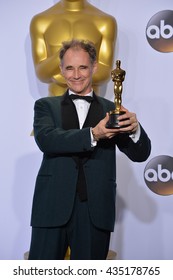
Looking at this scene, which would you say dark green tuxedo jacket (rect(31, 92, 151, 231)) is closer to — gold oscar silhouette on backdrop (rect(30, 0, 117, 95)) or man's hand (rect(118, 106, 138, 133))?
man's hand (rect(118, 106, 138, 133))

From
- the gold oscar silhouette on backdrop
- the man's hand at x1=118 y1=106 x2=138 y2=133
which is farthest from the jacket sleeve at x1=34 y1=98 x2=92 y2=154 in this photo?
the gold oscar silhouette on backdrop

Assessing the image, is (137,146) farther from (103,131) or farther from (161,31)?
(161,31)

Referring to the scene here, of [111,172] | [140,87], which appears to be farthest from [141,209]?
[111,172]

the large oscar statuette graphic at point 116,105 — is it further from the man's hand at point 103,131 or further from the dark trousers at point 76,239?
the dark trousers at point 76,239

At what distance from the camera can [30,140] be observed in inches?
123

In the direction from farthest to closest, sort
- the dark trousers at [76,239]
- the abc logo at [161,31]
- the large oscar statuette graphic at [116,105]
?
the abc logo at [161,31], the dark trousers at [76,239], the large oscar statuette graphic at [116,105]

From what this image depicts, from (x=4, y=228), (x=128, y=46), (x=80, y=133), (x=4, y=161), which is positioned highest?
(x=128, y=46)

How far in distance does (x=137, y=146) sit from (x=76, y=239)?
1.19ft

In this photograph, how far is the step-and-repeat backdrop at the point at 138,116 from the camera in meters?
3.09

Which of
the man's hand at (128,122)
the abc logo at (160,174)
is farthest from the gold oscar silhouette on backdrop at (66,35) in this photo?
the man's hand at (128,122)

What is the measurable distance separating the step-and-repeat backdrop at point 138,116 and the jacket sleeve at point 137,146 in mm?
1292

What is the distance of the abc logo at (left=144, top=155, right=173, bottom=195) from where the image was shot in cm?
308
